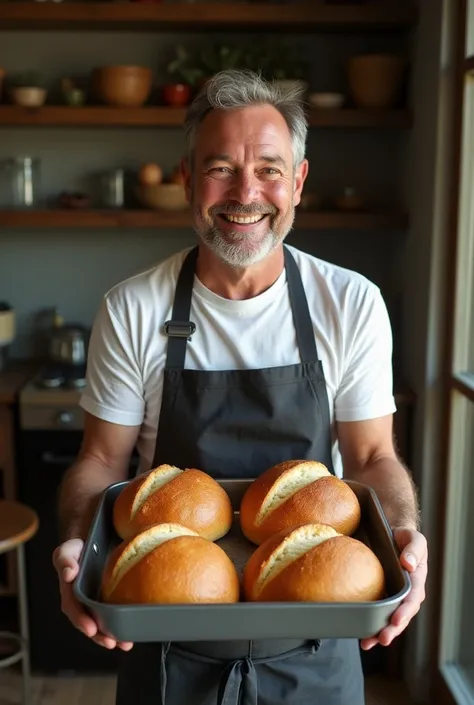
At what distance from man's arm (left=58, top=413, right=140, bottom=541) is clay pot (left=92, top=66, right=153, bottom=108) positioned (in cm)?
161

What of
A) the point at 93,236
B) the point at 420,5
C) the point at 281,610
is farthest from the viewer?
the point at 93,236

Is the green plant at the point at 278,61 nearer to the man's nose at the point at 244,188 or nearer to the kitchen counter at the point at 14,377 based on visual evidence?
the kitchen counter at the point at 14,377

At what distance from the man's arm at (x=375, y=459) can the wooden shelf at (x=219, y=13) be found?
1.69m

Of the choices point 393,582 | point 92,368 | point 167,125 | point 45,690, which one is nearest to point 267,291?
point 92,368

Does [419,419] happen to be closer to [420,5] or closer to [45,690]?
[420,5]

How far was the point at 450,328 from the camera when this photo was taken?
7.86 feet

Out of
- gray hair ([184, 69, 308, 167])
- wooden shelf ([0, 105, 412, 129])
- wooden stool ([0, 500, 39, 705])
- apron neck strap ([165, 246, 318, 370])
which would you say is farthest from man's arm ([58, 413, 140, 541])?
wooden shelf ([0, 105, 412, 129])

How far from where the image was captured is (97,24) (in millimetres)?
2854

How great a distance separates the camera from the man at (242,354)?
145 cm

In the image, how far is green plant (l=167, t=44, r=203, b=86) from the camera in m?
2.86

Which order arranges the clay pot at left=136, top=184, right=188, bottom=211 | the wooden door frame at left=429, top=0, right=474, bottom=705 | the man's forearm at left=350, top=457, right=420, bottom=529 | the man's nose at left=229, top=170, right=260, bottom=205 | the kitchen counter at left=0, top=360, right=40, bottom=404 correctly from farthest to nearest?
1. the clay pot at left=136, top=184, right=188, bottom=211
2. the kitchen counter at left=0, top=360, right=40, bottom=404
3. the wooden door frame at left=429, top=0, right=474, bottom=705
4. the man's nose at left=229, top=170, right=260, bottom=205
5. the man's forearm at left=350, top=457, right=420, bottom=529

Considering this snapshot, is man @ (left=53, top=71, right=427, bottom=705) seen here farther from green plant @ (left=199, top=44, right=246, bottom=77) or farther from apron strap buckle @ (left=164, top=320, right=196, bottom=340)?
green plant @ (left=199, top=44, right=246, bottom=77)

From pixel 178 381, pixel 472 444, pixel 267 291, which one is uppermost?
pixel 267 291

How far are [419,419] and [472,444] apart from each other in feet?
0.65
